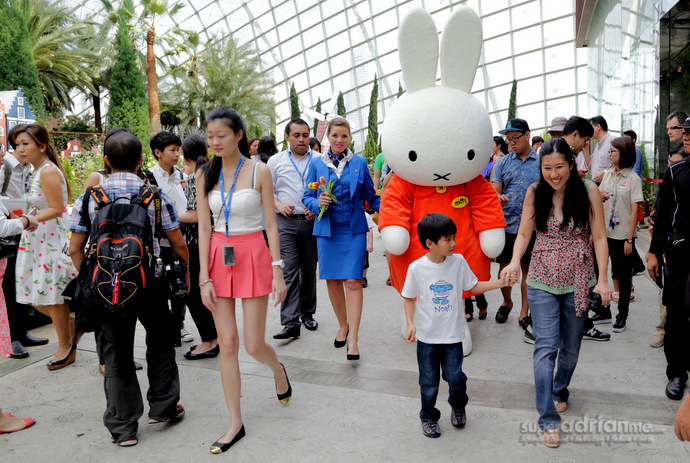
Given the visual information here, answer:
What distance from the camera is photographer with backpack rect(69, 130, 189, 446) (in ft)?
9.23

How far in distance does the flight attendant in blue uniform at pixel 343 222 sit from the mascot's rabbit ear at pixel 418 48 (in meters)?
0.71

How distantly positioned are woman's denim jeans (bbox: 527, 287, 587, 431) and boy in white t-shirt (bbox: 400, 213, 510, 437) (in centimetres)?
33

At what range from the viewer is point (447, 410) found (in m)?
3.24

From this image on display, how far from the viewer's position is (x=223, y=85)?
29.3 meters

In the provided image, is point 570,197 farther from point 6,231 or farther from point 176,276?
point 6,231

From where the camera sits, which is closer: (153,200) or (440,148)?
(153,200)

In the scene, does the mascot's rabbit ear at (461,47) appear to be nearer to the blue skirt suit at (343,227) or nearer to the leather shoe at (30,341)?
the blue skirt suit at (343,227)

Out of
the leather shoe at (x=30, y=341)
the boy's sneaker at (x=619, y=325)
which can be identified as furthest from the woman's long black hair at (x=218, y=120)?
the boy's sneaker at (x=619, y=325)

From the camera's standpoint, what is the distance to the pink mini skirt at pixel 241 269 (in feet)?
9.77

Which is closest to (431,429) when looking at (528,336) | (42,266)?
(528,336)

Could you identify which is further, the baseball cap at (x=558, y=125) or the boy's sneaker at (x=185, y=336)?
the baseball cap at (x=558, y=125)

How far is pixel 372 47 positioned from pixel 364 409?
2836 centimetres

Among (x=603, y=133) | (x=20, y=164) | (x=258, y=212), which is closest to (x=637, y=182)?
(x=603, y=133)

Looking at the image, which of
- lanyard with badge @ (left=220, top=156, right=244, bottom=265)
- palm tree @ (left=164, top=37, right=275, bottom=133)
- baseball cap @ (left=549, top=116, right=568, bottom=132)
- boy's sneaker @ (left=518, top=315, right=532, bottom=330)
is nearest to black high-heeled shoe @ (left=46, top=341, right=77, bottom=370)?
lanyard with badge @ (left=220, top=156, right=244, bottom=265)
